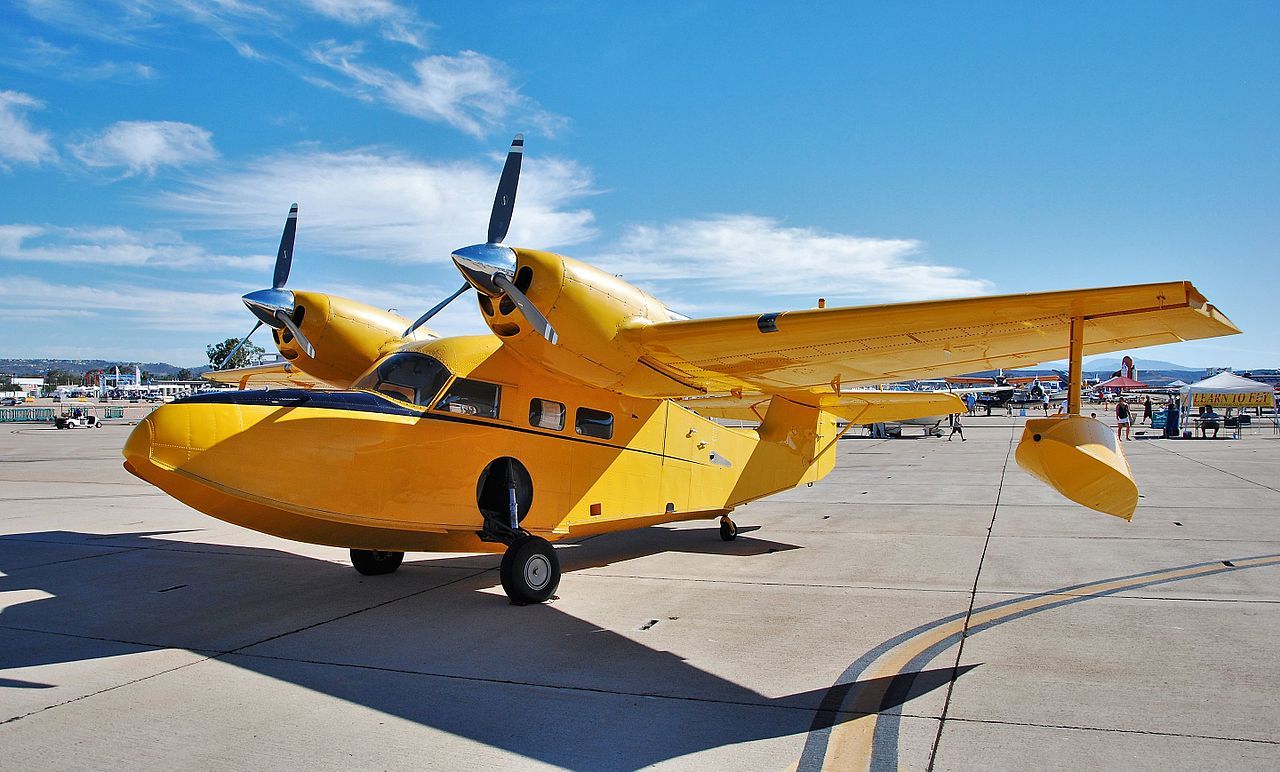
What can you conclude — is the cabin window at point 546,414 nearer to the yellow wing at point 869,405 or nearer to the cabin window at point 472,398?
the cabin window at point 472,398

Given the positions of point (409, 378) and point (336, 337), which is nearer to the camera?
point (409, 378)

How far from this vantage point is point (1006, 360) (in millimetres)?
8375

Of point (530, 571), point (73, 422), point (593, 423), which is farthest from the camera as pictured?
point (73, 422)

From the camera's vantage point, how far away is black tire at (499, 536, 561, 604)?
26.2 ft

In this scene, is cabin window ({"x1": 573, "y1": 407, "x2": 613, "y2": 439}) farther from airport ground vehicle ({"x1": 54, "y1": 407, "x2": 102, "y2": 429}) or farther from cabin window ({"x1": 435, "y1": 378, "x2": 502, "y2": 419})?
airport ground vehicle ({"x1": 54, "y1": 407, "x2": 102, "y2": 429})

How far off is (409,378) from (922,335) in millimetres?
5029

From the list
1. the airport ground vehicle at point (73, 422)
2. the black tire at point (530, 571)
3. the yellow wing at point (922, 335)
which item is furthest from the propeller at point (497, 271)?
the airport ground vehicle at point (73, 422)

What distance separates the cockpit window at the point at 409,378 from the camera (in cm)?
807

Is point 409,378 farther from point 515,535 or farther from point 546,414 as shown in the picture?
point 515,535

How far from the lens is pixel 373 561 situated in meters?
9.50

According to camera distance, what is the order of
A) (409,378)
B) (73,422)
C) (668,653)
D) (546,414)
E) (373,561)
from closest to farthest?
(668,653), (409,378), (546,414), (373,561), (73,422)

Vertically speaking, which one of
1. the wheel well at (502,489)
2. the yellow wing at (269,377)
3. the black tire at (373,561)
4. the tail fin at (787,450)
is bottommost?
the black tire at (373,561)

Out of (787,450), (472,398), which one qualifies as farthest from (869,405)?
(472,398)

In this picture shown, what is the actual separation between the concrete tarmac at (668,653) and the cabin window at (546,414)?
1.88 metres
